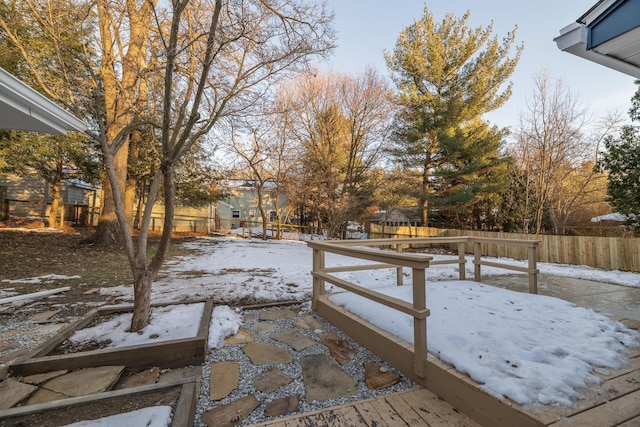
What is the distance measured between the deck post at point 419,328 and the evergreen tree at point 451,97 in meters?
12.2

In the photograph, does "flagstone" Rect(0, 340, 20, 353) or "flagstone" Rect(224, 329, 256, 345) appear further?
"flagstone" Rect(224, 329, 256, 345)

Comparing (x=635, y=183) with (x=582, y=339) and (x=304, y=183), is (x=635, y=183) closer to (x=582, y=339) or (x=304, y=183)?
(x=582, y=339)

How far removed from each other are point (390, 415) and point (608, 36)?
125 inches

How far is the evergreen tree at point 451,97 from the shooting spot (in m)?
12.7

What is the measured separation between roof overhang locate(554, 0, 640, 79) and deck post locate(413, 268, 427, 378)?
2.33 metres

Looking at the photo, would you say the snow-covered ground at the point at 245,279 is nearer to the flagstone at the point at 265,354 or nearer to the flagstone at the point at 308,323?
the flagstone at the point at 308,323

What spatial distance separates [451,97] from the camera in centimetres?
1308

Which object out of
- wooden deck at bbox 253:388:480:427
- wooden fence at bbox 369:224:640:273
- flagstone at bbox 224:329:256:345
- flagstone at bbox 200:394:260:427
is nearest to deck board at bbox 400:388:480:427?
wooden deck at bbox 253:388:480:427

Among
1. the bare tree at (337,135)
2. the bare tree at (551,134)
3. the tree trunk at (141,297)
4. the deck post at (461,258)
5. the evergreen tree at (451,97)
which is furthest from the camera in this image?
the bare tree at (337,135)

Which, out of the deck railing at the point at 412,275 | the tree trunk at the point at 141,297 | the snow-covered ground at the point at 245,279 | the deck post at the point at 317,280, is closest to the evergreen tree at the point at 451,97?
the snow-covered ground at the point at 245,279

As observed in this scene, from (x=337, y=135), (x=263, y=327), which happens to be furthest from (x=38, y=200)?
(x=263, y=327)

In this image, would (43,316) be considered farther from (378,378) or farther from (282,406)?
(378,378)

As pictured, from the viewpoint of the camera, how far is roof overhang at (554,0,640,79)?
2052 mm

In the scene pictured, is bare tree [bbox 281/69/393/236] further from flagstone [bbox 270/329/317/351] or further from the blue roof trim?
the blue roof trim
